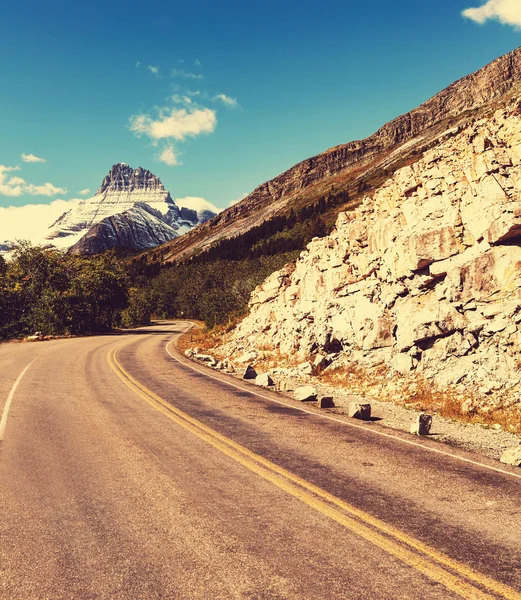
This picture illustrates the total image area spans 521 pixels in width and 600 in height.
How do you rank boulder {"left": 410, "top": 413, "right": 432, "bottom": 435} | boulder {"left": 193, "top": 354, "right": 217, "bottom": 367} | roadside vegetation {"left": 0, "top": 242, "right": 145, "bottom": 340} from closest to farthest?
boulder {"left": 410, "top": 413, "right": 432, "bottom": 435}
boulder {"left": 193, "top": 354, "right": 217, "bottom": 367}
roadside vegetation {"left": 0, "top": 242, "right": 145, "bottom": 340}

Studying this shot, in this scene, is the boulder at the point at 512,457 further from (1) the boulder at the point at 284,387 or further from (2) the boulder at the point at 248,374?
(2) the boulder at the point at 248,374

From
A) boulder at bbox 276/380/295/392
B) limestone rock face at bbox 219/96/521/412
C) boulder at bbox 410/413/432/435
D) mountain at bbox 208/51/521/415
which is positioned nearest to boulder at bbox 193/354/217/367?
mountain at bbox 208/51/521/415

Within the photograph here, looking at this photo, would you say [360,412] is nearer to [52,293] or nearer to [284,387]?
[284,387]

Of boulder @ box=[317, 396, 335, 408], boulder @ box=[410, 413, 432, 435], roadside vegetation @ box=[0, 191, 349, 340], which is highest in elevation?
roadside vegetation @ box=[0, 191, 349, 340]

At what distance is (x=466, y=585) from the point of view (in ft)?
12.5

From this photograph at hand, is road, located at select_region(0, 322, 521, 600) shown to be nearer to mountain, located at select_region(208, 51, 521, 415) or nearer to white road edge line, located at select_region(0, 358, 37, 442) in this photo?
white road edge line, located at select_region(0, 358, 37, 442)

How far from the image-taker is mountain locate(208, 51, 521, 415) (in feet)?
41.1

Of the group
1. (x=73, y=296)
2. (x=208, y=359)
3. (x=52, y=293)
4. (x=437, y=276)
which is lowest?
(x=208, y=359)

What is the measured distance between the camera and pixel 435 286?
49.9 feet

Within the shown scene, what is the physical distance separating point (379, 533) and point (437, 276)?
12.3 meters

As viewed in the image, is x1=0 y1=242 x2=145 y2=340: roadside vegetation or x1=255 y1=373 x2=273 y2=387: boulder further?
x1=0 y1=242 x2=145 y2=340: roadside vegetation

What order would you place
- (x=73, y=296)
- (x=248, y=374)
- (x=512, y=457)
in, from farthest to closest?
(x=73, y=296), (x=248, y=374), (x=512, y=457)

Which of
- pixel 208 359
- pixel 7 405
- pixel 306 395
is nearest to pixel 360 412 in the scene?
pixel 306 395

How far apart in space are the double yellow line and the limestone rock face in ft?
25.7
